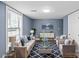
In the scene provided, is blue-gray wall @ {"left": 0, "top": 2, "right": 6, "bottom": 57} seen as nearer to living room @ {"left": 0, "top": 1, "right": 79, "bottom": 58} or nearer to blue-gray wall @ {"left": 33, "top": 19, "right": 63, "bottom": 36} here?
living room @ {"left": 0, "top": 1, "right": 79, "bottom": 58}

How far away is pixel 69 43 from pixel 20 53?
239 cm

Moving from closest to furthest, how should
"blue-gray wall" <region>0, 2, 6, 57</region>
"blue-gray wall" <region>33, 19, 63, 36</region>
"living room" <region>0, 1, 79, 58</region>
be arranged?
"blue-gray wall" <region>0, 2, 6, 57</region>
"living room" <region>0, 1, 79, 58</region>
"blue-gray wall" <region>33, 19, 63, 36</region>

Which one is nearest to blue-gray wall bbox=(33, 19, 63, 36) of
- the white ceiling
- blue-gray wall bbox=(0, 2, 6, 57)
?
the white ceiling

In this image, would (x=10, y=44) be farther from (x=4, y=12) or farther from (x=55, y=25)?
(x=55, y=25)

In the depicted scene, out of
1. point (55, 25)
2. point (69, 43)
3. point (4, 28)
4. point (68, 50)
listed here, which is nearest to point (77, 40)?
point (69, 43)

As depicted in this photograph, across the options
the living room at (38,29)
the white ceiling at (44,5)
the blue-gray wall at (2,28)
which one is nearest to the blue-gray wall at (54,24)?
the living room at (38,29)

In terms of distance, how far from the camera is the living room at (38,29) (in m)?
4.44

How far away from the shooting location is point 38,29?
12078mm

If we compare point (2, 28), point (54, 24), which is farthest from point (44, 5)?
point (54, 24)

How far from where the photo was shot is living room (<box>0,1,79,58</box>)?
444cm

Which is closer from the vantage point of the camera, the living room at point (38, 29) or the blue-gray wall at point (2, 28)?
the blue-gray wall at point (2, 28)

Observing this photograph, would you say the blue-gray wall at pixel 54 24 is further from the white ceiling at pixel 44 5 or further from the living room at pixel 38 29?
the white ceiling at pixel 44 5

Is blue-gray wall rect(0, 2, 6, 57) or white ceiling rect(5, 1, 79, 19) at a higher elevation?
white ceiling rect(5, 1, 79, 19)

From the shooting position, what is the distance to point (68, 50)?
18.1 ft
